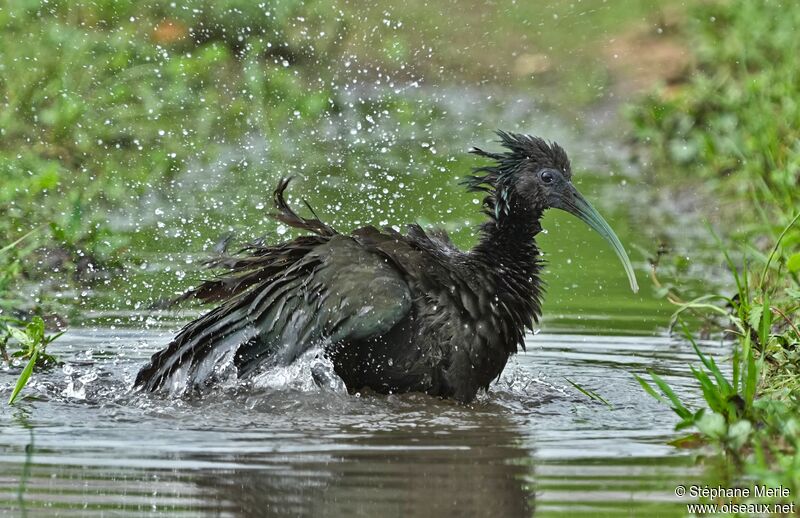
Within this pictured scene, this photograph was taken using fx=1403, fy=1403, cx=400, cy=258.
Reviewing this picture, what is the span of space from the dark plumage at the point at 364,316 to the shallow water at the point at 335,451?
148mm

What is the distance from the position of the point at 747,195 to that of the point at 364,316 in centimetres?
420

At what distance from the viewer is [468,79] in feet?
55.1

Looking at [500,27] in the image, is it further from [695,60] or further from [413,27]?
[695,60]

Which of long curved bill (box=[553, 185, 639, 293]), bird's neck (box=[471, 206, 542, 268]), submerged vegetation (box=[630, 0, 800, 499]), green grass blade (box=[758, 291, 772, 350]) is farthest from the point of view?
long curved bill (box=[553, 185, 639, 293])

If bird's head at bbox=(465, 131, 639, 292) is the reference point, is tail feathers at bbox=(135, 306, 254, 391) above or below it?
below

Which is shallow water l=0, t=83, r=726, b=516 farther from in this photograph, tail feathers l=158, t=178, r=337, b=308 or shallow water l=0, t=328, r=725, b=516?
tail feathers l=158, t=178, r=337, b=308

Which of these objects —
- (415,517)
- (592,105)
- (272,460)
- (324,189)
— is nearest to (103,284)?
(324,189)

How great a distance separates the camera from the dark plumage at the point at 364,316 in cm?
578

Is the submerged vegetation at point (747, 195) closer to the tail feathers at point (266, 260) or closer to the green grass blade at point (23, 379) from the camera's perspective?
the tail feathers at point (266, 260)

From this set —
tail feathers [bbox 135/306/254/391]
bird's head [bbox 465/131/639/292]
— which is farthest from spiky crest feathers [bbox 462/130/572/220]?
tail feathers [bbox 135/306/254/391]

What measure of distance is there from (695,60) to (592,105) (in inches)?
83.4

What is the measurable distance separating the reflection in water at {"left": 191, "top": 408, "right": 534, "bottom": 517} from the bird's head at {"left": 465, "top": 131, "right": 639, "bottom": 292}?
154 centimetres

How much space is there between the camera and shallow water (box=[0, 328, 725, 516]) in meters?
4.05

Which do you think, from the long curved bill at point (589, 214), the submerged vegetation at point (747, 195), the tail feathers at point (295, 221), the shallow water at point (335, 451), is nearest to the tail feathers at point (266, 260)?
the tail feathers at point (295, 221)
